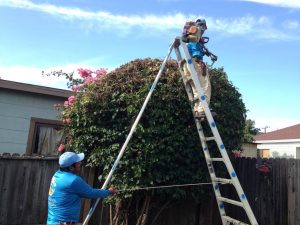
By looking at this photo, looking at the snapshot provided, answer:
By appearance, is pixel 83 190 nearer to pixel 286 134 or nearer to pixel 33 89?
pixel 33 89

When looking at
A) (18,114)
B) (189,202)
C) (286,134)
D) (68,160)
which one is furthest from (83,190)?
(286,134)

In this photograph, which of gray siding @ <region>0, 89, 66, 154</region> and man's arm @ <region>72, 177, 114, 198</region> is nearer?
man's arm @ <region>72, 177, 114, 198</region>

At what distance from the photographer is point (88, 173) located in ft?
26.7

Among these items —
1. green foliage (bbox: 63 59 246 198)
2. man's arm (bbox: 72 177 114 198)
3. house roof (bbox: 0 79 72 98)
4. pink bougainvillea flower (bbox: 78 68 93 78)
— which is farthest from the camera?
house roof (bbox: 0 79 72 98)

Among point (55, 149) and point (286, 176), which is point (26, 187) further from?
point (286, 176)

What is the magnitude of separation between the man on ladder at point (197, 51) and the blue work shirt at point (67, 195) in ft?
7.56

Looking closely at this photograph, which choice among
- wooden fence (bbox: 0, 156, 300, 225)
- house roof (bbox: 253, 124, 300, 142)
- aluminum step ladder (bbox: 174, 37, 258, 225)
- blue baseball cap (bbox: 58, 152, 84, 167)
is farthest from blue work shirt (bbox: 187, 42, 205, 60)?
house roof (bbox: 253, 124, 300, 142)

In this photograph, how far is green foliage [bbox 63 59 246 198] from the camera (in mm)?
7008

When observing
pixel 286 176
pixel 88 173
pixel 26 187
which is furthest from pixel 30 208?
pixel 286 176

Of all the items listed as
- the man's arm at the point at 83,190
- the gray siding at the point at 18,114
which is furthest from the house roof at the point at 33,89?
the man's arm at the point at 83,190

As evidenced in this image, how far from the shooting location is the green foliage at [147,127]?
23.0ft

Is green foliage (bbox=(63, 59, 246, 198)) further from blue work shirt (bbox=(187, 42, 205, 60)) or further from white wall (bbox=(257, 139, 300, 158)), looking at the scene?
white wall (bbox=(257, 139, 300, 158))

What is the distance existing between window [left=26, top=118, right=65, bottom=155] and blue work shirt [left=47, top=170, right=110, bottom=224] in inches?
262

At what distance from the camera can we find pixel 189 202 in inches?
325
